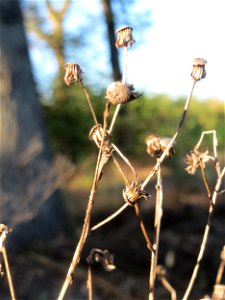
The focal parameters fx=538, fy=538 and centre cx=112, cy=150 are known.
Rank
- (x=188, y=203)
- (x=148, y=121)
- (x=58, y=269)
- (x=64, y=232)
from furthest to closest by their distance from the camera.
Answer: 1. (x=148, y=121)
2. (x=188, y=203)
3. (x=64, y=232)
4. (x=58, y=269)

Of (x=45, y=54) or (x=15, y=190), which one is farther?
(x=45, y=54)

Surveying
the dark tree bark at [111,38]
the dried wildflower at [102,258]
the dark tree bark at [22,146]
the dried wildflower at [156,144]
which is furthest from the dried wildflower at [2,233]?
the dark tree bark at [111,38]

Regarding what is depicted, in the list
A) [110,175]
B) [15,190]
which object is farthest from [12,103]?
[110,175]

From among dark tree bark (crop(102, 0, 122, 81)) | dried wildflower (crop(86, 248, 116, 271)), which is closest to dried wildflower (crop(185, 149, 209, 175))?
dried wildflower (crop(86, 248, 116, 271))

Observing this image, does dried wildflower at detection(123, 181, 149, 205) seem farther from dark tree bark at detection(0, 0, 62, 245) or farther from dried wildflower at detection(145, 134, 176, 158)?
dark tree bark at detection(0, 0, 62, 245)

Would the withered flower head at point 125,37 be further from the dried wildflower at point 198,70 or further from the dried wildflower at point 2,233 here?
the dried wildflower at point 2,233

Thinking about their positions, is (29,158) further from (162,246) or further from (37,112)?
(162,246)

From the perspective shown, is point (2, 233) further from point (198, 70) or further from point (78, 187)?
point (78, 187)
